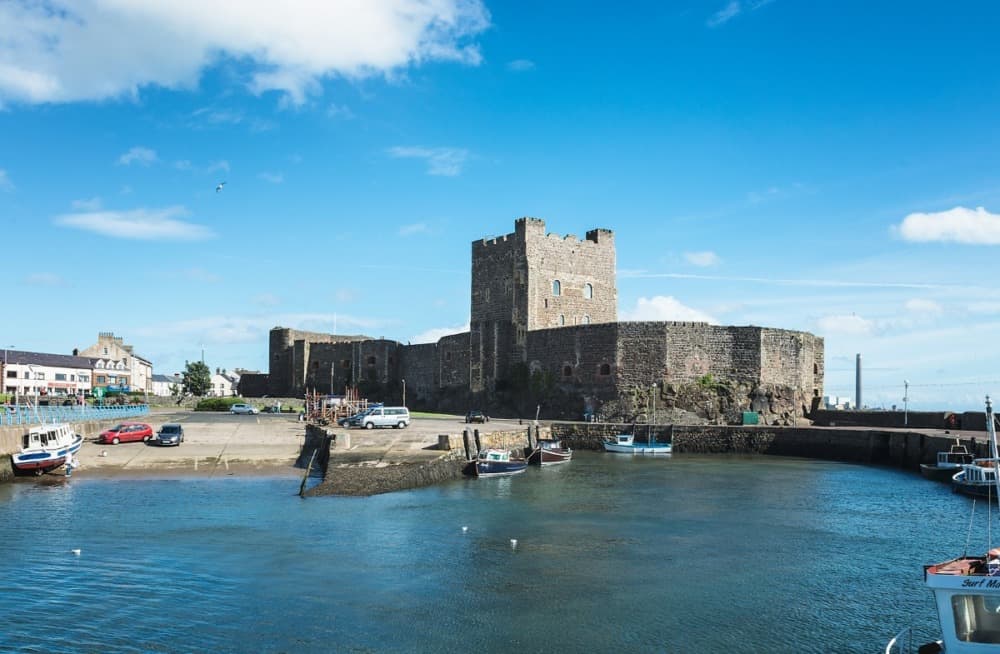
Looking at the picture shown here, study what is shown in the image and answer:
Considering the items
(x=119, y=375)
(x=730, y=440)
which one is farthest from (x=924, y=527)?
(x=119, y=375)

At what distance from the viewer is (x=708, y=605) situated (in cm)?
1648

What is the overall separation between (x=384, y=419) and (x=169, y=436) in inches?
405

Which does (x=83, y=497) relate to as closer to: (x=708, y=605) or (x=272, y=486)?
(x=272, y=486)

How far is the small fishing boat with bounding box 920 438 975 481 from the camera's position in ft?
113

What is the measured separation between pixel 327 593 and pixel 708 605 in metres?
7.52

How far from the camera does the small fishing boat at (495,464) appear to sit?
35.3m

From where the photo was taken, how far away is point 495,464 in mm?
35750

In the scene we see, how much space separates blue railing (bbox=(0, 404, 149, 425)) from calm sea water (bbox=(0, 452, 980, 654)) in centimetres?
562

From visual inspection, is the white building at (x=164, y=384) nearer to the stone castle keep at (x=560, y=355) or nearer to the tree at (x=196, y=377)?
the tree at (x=196, y=377)

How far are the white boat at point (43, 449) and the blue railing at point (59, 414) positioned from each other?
1562 millimetres

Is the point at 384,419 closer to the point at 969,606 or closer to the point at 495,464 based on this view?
the point at 495,464

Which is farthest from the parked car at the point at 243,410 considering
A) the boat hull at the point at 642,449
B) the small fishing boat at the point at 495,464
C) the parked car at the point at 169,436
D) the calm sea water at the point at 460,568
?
the small fishing boat at the point at 495,464

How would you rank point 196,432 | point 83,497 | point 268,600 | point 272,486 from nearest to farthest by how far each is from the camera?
point 268,600
point 83,497
point 272,486
point 196,432

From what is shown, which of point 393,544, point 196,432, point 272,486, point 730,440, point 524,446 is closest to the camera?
point 393,544
